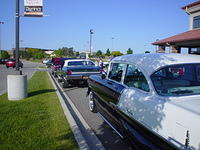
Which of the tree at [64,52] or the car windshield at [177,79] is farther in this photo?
the tree at [64,52]

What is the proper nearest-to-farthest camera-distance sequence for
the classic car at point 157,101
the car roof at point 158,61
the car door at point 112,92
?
the classic car at point 157,101 < the car roof at point 158,61 < the car door at point 112,92

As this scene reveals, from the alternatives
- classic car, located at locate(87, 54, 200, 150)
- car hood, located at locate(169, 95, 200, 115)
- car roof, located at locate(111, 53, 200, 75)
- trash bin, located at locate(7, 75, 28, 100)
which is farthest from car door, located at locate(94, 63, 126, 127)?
trash bin, located at locate(7, 75, 28, 100)

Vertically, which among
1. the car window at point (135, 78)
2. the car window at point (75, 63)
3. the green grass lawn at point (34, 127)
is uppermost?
the car window at point (75, 63)

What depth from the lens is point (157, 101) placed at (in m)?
2.85

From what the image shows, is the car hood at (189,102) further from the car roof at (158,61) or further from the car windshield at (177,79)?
the car roof at (158,61)

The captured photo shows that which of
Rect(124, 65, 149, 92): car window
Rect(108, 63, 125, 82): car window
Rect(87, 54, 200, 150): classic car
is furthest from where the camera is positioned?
Rect(108, 63, 125, 82): car window

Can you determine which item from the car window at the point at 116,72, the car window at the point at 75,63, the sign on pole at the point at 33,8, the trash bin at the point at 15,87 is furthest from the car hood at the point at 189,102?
the car window at the point at 75,63

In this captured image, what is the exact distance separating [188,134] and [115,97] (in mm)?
2058

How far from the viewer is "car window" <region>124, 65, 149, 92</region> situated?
11.3ft

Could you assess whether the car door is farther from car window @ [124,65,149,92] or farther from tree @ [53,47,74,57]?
tree @ [53,47,74,57]

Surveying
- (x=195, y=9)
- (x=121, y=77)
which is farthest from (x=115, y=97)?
(x=195, y=9)

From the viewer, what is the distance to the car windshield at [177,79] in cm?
315

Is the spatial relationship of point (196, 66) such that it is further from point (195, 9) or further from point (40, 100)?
point (195, 9)

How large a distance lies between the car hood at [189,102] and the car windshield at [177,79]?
0.86ft
